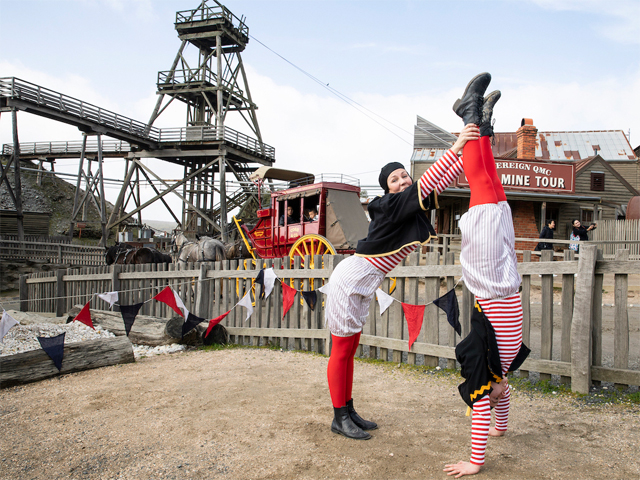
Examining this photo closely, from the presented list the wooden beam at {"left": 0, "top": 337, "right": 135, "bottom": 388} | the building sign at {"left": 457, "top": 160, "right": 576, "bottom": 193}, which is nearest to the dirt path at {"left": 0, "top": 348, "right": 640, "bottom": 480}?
the wooden beam at {"left": 0, "top": 337, "right": 135, "bottom": 388}

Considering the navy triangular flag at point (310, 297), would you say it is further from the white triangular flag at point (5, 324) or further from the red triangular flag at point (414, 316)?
the white triangular flag at point (5, 324)

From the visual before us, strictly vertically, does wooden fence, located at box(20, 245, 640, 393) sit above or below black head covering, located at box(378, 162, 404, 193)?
below

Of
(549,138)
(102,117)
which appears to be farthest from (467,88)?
(549,138)

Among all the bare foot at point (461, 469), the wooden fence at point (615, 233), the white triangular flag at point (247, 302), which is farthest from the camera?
the wooden fence at point (615, 233)

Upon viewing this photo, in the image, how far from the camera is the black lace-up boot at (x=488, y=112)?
96.0 inches

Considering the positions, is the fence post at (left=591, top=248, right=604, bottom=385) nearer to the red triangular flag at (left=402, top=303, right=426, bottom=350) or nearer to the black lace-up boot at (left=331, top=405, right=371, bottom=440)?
the red triangular flag at (left=402, top=303, right=426, bottom=350)

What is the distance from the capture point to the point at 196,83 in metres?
28.6

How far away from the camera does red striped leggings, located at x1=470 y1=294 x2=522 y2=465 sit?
2336 millimetres

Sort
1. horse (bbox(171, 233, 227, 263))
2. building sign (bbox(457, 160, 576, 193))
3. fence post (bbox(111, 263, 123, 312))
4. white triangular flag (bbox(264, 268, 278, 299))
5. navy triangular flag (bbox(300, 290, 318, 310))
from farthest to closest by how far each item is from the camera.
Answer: building sign (bbox(457, 160, 576, 193)) < horse (bbox(171, 233, 227, 263)) < fence post (bbox(111, 263, 123, 312)) < white triangular flag (bbox(264, 268, 278, 299)) < navy triangular flag (bbox(300, 290, 318, 310))

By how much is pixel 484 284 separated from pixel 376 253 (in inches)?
27.5

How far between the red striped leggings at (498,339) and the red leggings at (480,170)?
568mm

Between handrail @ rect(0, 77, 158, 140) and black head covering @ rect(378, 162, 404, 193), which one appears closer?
black head covering @ rect(378, 162, 404, 193)

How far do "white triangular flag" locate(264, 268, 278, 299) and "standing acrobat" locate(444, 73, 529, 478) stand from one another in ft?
12.6

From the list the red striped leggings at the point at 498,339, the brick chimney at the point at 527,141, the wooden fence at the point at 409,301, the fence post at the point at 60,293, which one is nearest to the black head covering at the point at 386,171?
the red striped leggings at the point at 498,339
